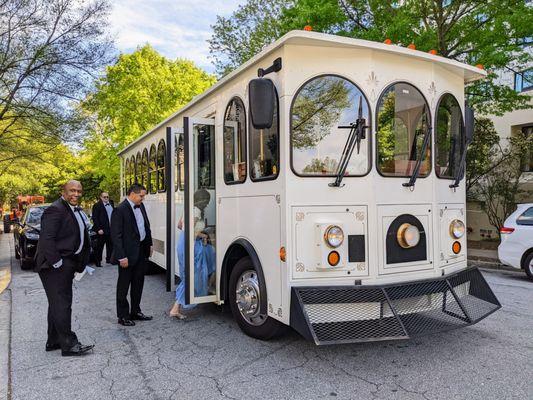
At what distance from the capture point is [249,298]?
467cm

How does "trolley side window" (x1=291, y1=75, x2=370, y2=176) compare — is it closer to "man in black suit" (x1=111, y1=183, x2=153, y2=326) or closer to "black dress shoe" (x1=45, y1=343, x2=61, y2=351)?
"man in black suit" (x1=111, y1=183, x2=153, y2=326)

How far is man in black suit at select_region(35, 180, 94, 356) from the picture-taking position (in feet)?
14.1

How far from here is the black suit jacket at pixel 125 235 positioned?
17.4 ft

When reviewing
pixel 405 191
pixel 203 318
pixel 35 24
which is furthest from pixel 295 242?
pixel 35 24

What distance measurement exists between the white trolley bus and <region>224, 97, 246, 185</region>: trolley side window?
33 mm

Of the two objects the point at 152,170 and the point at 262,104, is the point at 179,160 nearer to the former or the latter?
the point at 152,170

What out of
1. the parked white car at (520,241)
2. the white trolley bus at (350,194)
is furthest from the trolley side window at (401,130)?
the parked white car at (520,241)

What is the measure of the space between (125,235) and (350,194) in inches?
111

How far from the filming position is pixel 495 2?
35.6ft

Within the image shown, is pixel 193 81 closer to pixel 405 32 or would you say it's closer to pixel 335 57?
pixel 405 32

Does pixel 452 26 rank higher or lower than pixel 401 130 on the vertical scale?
higher

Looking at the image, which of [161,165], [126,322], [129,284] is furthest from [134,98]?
[126,322]

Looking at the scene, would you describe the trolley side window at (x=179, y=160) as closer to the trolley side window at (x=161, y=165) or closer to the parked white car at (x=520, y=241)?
the trolley side window at (x=161, y=165)

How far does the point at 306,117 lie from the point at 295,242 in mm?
1159
